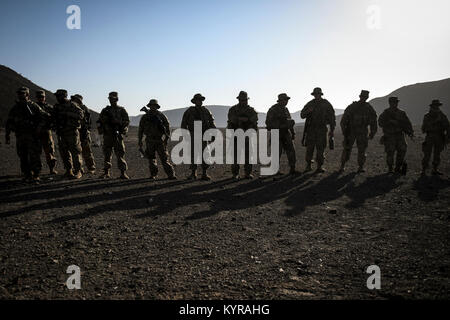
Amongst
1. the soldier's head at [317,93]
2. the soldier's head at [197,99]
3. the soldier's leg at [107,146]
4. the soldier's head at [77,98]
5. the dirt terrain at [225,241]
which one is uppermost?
the soldier's head at [317,93]

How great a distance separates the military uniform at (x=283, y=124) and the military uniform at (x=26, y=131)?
23.3ft

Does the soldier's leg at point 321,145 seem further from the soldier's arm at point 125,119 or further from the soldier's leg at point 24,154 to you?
the soldier's leg at point 24,154

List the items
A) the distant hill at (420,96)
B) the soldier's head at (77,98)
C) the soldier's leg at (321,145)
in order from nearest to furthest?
the soldier's head at (77,98) < the soldier's leg at (321,145) < the distant hill at (420,96)

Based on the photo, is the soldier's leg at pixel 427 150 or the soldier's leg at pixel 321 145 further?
the soldier's leg at pixel 321 145

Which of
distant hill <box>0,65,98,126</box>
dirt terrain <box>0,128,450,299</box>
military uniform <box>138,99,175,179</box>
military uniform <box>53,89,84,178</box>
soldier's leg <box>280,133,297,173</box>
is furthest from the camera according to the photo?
distant hill <box>0,65,98,126</box>

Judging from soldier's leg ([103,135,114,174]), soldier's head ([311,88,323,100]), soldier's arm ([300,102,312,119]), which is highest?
soldier's head ([311,88,323,100])

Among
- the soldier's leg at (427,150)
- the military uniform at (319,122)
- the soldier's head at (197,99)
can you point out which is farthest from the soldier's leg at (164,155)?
the soldier's leg at (427,150)

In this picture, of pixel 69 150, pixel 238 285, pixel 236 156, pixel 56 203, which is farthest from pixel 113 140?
pixel 238 285

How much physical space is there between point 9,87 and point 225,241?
159 ft

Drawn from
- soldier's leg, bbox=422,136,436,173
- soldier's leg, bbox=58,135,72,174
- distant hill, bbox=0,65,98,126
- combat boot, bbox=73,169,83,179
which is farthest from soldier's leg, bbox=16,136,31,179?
distant hill, bbox=0,65,98,126

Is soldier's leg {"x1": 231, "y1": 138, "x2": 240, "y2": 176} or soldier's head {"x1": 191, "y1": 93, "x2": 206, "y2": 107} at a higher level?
soldier's head {"x1": 191, "y1": 93, "x2": 206, "y2": 107}

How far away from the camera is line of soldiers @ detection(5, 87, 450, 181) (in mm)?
8164

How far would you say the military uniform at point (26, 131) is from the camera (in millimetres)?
8016

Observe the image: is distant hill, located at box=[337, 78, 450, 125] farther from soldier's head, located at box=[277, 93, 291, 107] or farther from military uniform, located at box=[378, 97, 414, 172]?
soldier's head, located at box=[277, 93, 291, 107]
